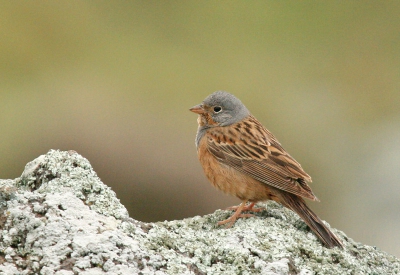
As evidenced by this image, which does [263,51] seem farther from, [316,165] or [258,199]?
[258,199]

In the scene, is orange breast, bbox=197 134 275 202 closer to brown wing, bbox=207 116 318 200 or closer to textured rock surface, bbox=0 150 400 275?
brown wing, bbox=207 116 318 200

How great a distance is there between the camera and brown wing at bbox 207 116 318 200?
25.3ft

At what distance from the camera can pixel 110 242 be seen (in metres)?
4.91

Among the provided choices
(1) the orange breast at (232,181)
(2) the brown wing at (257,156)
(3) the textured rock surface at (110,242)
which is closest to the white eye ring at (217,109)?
(2) the brown wing at (257,156)

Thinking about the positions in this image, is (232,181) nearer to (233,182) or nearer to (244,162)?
(233,182)

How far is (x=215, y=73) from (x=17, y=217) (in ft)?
43.5

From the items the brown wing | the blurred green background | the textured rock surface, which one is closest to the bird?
the brown wing

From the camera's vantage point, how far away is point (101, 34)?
18844mm

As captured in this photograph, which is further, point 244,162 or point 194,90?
point 194,90

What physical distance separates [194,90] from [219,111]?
7.64 meters

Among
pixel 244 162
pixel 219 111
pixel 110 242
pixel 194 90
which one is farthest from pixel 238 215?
pixel 194 90

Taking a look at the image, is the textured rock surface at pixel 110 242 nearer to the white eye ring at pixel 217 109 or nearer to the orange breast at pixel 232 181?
the orange breast at pixel 232 181

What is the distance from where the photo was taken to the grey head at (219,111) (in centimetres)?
926

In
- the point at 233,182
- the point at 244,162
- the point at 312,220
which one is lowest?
the point at 312,220
